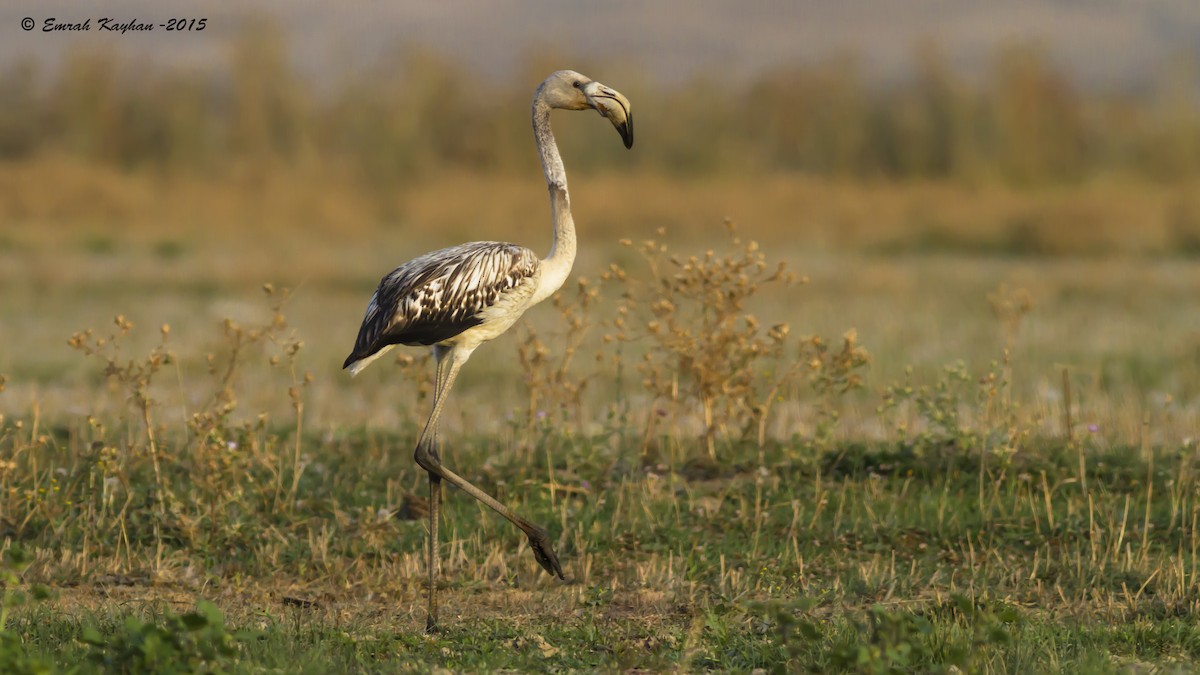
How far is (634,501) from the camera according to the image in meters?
7.05

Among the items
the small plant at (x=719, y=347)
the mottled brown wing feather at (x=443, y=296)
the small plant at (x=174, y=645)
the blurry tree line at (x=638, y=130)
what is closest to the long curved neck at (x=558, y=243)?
the mottled brown wing feather at (x=443, y=296)

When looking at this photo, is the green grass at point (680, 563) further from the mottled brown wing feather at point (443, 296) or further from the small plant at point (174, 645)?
the mottled brown wing feather at point (443, 296)

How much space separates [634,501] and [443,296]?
1.94 metres

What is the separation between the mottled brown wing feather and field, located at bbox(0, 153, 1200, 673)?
3.70 ft

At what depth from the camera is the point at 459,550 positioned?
21.0 ft

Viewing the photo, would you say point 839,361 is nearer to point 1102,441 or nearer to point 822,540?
point 822,540

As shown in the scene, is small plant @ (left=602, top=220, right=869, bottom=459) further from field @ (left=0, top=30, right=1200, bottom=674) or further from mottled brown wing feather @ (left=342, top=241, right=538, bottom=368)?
mottled brown wing feather @ (left=342, top=241, right=538, bottom=368)

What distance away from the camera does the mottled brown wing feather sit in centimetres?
558

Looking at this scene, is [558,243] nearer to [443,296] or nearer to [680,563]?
[443,296]

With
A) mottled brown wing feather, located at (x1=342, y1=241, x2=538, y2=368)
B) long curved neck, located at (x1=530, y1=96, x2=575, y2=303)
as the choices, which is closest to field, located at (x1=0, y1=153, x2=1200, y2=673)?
mottled brown wing feather, located at (x1=342, y1=241, x2=538, y2=368)

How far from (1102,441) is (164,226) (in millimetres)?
18290

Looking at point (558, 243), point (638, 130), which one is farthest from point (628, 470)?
point (638, 130)

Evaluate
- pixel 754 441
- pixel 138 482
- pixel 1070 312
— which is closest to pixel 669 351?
pixel 754 441

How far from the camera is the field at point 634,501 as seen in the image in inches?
192
